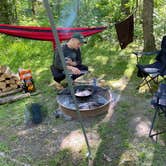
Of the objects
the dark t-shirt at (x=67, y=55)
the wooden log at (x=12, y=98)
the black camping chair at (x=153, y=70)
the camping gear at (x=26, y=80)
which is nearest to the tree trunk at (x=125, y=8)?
the black camping chair at (x=153, y=70)

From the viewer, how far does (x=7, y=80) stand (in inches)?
153

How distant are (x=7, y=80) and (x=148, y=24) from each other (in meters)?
2.44

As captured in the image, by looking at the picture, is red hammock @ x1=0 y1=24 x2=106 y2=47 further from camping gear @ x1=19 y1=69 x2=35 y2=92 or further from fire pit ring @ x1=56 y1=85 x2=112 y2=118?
fire pit ring @ x1=56 y1=85 x2=112 y2=118

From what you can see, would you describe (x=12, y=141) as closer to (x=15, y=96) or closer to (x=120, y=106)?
(x=15, y=96)

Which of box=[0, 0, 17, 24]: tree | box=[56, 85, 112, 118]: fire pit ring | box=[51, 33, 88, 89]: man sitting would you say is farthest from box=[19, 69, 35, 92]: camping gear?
box=[0, 0, 17, 24]: tree

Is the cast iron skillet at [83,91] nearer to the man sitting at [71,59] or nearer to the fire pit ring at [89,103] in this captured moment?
the fire pit ring at [89,103]

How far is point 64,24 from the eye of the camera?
7.13 meters

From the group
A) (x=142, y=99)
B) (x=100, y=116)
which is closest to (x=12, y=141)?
(x=100, y=116)

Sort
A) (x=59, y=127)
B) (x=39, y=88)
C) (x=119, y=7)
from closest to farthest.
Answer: (x=59, y=127)
(x=39, y=88)
(x=119, y=7)

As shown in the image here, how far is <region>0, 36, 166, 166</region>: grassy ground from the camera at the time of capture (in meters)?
2.43

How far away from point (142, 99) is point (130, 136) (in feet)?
2.77

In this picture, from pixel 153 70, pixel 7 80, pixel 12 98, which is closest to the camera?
pixel 153 70

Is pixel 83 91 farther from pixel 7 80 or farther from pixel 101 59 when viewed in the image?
pixel 101 59

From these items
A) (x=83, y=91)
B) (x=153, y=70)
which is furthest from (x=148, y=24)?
(x=83, y=91)
